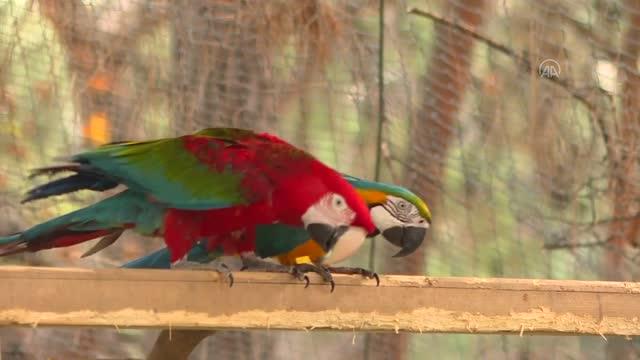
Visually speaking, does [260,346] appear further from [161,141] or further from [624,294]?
[624,294]

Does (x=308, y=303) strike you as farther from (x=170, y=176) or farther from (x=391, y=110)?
(x=391, y=110)

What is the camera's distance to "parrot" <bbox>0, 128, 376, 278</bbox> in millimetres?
1569

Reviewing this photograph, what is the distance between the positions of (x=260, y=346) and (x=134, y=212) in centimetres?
77

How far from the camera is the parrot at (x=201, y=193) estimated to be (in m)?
1.57

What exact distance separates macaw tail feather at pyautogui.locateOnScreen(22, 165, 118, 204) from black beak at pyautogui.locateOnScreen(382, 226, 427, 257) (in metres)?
0.46

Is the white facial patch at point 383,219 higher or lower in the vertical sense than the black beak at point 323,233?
higher

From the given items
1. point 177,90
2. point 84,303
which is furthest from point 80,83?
point 84,303

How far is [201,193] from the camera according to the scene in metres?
1.57

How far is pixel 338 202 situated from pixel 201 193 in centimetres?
20

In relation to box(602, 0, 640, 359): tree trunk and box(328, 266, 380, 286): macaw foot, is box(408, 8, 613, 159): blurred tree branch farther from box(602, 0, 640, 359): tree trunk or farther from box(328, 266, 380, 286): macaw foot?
box(328, 266, 380, 286): macaw foot

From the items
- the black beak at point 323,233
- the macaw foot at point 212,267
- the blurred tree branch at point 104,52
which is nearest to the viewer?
the macaw foot at point 212,267

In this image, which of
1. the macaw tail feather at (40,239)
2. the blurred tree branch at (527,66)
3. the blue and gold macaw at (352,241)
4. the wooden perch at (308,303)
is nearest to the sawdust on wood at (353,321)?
the wooden perch at (308,303)

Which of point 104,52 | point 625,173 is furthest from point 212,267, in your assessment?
point 625,173

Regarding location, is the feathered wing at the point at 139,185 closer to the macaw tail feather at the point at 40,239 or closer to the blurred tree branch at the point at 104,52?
the macaw tail feather at the point at 40,239
